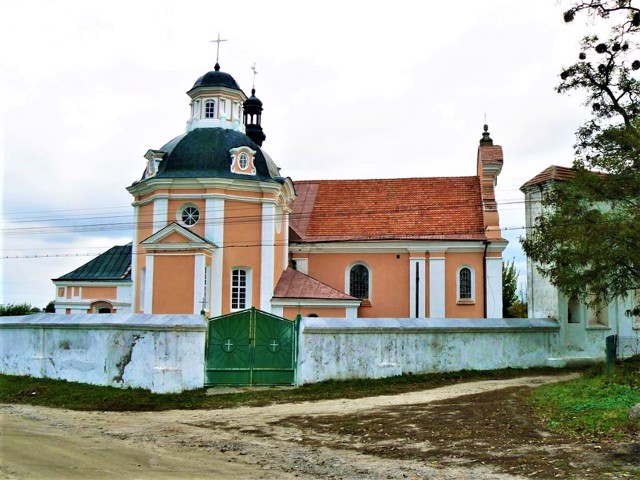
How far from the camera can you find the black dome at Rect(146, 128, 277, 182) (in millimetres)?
27625

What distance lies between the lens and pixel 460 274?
103ft

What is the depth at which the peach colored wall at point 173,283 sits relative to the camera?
25500 millimetres

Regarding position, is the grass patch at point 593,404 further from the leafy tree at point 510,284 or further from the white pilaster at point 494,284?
the leafy tree at point 510,284

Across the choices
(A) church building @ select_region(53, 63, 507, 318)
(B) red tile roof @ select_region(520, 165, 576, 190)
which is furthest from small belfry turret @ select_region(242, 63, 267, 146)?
(B) red tile roof @ select_region(520, 165, 576, 190)

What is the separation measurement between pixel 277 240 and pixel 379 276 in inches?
215

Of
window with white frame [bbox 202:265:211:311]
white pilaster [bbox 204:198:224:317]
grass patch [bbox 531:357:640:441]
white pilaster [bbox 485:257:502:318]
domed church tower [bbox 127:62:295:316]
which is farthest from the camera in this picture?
white pilaster [bbox 485:257:502:318]

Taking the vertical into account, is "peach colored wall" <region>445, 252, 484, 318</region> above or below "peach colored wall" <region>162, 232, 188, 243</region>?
below

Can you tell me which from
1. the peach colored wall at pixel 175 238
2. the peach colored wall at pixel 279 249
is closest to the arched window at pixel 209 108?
the peach colored wall at pixel 279 249

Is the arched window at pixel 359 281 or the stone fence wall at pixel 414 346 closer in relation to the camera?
the stone fence wall at pixel 414 346

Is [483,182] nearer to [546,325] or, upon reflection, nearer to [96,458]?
[546,325]

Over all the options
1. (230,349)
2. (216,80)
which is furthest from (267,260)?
(230,349)

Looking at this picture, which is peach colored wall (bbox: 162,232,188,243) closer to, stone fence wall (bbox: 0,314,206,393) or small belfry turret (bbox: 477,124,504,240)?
stone fence wall (bbox: 0,314,206,393)

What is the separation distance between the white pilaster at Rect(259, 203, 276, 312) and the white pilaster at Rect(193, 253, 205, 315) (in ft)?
8.97

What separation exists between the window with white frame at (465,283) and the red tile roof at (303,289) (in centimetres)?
610
